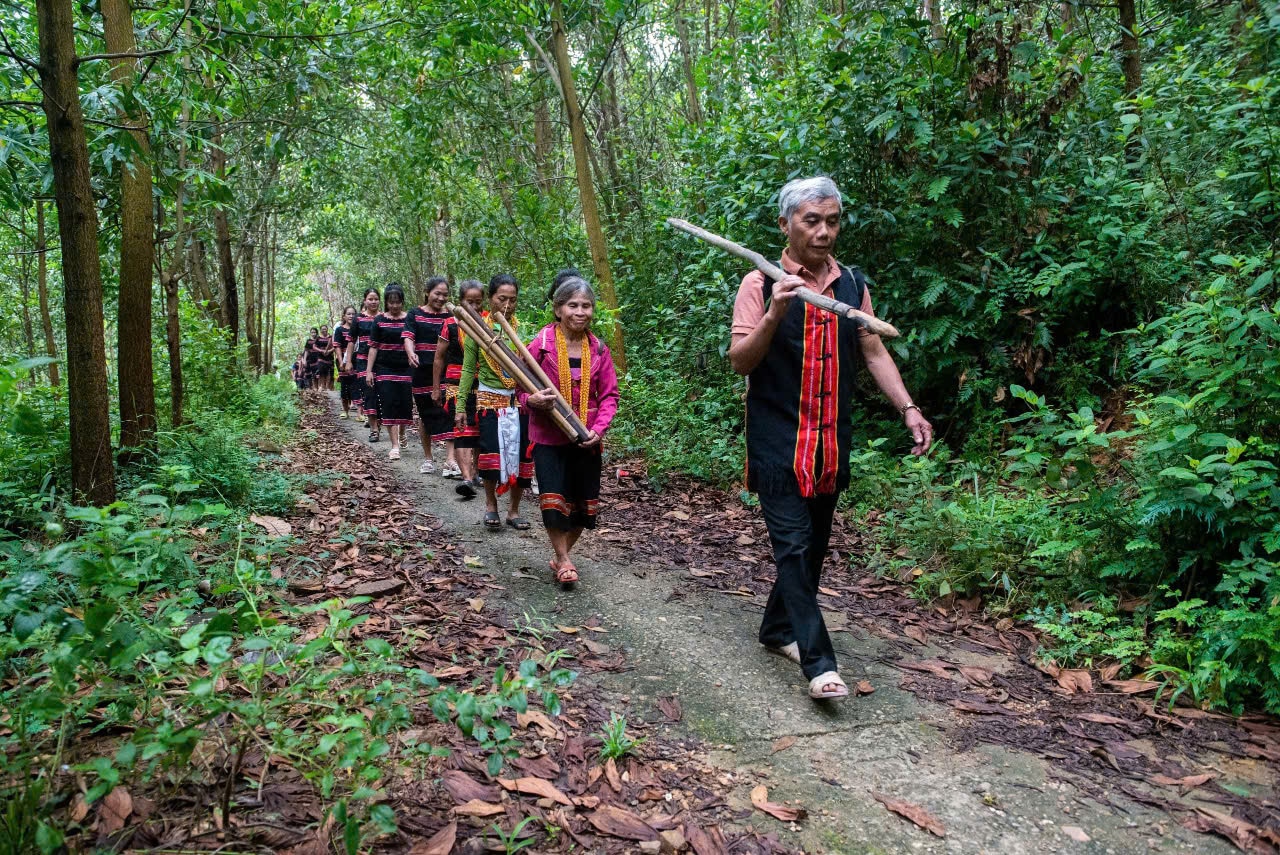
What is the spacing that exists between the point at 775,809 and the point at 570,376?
3.05m

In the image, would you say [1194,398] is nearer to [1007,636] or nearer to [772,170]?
[1007,636]

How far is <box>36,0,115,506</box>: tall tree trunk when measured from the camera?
3727mm

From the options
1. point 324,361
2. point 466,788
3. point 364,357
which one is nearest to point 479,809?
point 466,788

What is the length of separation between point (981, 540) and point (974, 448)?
1.73 metres

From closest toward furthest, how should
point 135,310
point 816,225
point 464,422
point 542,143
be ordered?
point 816,225
point 135,310
point 464,422
point 542,143

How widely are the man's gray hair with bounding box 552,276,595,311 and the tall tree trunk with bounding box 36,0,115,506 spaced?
8.25 feet

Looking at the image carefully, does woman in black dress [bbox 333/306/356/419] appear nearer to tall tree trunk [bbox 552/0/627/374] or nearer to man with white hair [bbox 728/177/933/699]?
tall tree trunk [bbox 552/0/627/374]

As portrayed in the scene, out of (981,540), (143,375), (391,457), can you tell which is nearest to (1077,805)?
(981,540)

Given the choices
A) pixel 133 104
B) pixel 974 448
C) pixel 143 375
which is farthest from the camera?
pixel 974 448

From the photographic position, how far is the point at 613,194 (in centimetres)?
1283

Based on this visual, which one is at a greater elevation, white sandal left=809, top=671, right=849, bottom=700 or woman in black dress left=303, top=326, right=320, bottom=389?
woman in black dress left=303, top=326, right=320, bottom=389

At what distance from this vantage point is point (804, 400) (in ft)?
11.4

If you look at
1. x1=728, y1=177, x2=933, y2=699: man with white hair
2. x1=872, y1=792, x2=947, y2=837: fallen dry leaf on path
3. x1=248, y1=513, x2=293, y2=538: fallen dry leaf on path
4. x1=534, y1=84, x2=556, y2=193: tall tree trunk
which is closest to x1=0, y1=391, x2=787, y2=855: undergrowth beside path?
x1=872, y1=792, x2=947, y2=837: fallen dry leaf on path

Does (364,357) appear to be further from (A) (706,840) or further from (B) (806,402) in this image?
(A) (706,840)
